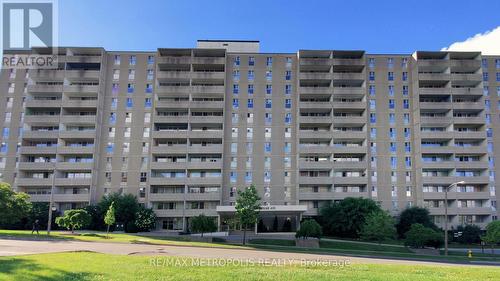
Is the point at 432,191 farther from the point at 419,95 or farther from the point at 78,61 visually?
the point at 78,61

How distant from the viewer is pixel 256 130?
68.1m

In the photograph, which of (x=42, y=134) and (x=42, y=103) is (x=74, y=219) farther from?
(x=42, y=103)

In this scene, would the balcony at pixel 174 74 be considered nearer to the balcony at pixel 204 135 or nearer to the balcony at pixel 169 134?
the balcony at pixel 169 134

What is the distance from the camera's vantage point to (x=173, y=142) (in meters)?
67.5

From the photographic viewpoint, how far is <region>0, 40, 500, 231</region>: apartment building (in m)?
64.8

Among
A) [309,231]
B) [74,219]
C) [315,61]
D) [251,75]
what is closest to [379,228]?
[309,231]

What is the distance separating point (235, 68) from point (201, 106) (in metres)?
10.2

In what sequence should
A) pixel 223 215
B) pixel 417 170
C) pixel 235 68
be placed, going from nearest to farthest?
pixel 223 215
pixel 417 170
pixel 235 68

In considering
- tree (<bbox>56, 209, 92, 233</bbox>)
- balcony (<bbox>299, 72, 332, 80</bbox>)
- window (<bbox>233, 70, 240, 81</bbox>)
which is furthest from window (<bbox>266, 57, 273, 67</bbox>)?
tree (<bbox>56, 209, 92, 233</bbox>)

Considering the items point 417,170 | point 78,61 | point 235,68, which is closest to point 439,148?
point 417,170

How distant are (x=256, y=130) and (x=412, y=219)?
2964 centimetres

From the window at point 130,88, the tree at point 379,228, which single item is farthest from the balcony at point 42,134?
the tree at point 379,228

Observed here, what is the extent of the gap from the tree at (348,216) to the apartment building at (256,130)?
19.0 ft

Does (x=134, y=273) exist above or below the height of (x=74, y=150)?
below
